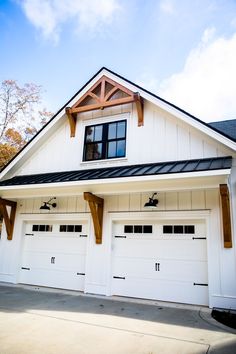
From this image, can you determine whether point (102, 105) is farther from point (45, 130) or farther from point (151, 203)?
point (151, 203)

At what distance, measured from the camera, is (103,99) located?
810 cm

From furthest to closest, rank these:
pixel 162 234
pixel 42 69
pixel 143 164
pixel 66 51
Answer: pixel 42 69 < pixel 66 51 < pixel 143 164 < pixel 162 234

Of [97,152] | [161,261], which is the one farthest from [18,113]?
[161,261]

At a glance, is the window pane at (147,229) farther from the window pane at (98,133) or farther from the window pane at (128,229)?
the window pane at (98,133)

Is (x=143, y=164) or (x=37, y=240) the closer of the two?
(x=143, y=164)

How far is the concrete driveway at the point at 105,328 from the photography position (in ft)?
11.3

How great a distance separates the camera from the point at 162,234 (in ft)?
21.9

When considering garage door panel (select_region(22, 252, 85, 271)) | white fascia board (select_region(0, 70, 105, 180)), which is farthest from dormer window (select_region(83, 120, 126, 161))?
garage door panel (select_region(22, 252, 85, 271))

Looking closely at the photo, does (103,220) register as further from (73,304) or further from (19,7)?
(19,7)

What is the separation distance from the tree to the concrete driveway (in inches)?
565

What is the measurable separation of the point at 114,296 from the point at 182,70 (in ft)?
22.4

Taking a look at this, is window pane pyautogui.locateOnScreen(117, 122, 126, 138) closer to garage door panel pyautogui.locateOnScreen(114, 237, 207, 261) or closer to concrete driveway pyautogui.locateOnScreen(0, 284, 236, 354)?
garage door panel pyautogui.locateOnScreen(114, 237, 207, 261)

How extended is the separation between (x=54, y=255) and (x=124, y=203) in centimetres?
282

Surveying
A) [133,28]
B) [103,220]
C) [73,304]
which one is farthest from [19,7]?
[73,304]
